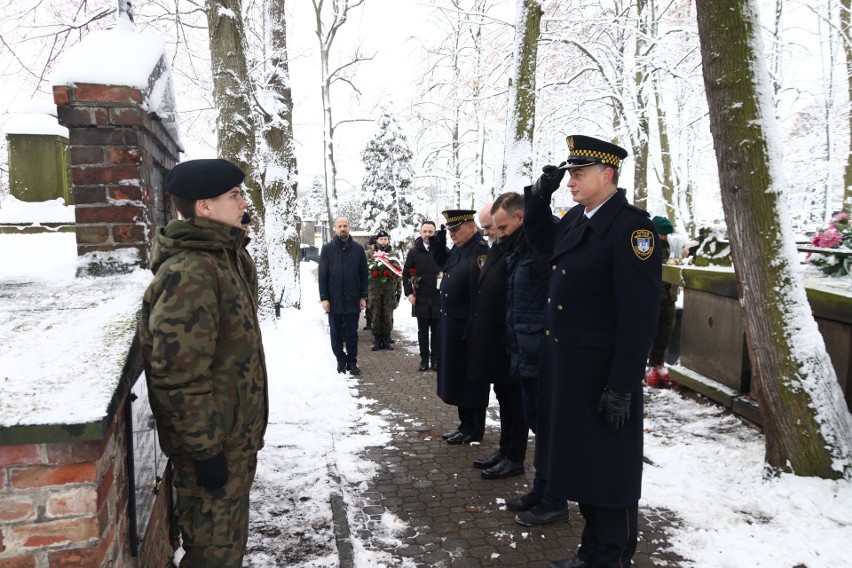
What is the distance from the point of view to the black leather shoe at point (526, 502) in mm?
4137

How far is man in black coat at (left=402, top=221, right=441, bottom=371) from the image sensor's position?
28.6 ft

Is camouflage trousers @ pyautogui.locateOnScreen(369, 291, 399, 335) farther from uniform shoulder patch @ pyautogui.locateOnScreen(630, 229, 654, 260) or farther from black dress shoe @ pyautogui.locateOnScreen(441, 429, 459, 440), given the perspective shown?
uniform shoulder patch @ pyautogui.locateOnScreen(630, 229, 654, 260)

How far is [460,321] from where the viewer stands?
5535 millimetres

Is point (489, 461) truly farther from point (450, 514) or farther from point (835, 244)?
point (835, 244)

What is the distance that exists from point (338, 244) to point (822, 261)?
563 cm

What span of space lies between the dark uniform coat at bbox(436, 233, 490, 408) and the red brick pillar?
2.73 meters

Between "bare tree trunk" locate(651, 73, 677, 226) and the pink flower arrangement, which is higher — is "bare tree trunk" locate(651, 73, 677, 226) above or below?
above

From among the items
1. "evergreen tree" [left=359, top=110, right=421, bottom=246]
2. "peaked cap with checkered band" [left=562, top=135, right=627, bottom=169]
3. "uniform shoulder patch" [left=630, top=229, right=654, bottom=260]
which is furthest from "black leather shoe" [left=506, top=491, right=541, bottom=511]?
"evergreen tree" [left=359, top=110, right=421, bottom=246]

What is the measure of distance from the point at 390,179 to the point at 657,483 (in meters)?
23.8

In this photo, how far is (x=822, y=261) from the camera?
5.64m

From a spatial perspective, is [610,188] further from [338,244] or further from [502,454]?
[338,244]

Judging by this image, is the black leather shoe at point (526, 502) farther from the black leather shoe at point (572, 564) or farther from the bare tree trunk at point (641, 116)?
the bare tree trunk at point (641, 116)

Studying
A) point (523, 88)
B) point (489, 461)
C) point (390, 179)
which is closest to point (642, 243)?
point (489, 461)

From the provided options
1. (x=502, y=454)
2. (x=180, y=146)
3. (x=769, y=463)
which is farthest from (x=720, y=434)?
(x=180, y=146)
